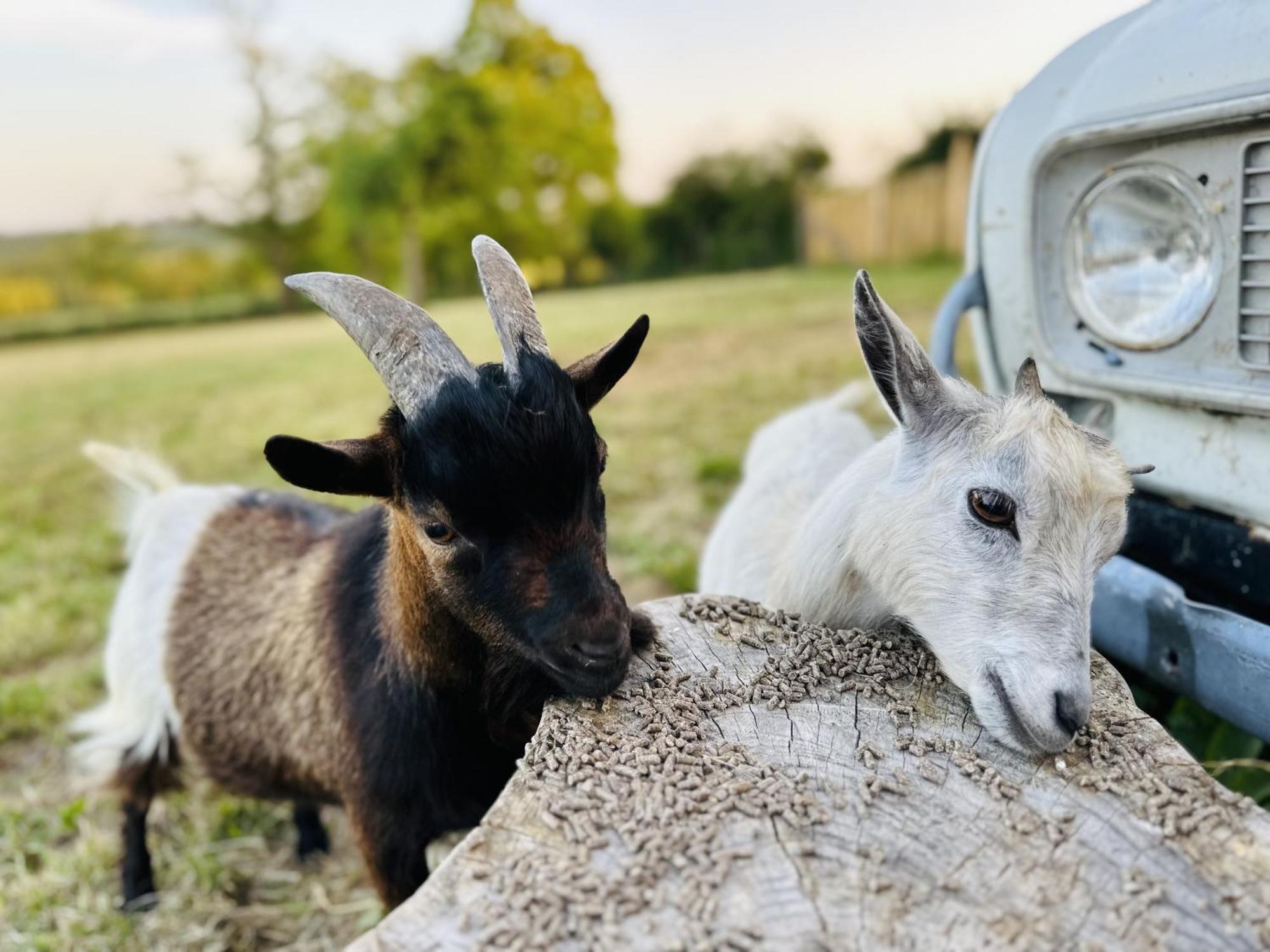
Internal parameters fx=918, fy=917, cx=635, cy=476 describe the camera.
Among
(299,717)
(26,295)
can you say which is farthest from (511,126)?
(299,717)

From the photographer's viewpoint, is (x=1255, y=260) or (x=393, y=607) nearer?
(x=1255, y=260)

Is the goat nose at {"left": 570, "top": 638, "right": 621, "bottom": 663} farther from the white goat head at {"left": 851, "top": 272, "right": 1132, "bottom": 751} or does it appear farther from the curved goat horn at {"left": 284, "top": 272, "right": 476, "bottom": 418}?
the white goat head at {"left": 851, "top": 272, "right": 1132, "bottom": 751}

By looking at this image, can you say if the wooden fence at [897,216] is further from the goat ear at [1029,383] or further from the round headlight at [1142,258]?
the goat ear at [1029,383]

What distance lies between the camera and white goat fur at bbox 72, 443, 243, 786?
10.6ft

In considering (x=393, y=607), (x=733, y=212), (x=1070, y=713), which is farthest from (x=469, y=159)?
(x=1070, y=713)

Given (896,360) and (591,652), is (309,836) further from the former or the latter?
(896,360)

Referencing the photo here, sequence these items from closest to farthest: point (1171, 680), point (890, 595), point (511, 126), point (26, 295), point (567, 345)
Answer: point (890, 595) < point (1171, 680) < point (567, 345) < point (26, 295) < point (511, 126)

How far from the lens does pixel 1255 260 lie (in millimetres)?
2252

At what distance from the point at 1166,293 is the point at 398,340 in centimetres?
202

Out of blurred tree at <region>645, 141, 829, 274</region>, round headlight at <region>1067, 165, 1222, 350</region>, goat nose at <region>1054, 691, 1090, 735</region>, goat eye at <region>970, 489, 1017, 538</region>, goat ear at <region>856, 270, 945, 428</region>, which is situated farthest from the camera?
blurred tree at <region>645, 141, 829, 274</region>

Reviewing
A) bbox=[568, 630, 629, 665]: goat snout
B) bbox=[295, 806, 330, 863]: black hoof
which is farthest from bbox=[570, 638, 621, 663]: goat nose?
bbox=[295, 806, 330, 863]: black hoof

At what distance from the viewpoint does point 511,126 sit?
3241 centimetres

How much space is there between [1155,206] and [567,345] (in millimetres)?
11123

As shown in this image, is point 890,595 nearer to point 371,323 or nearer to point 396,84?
point 371,323
